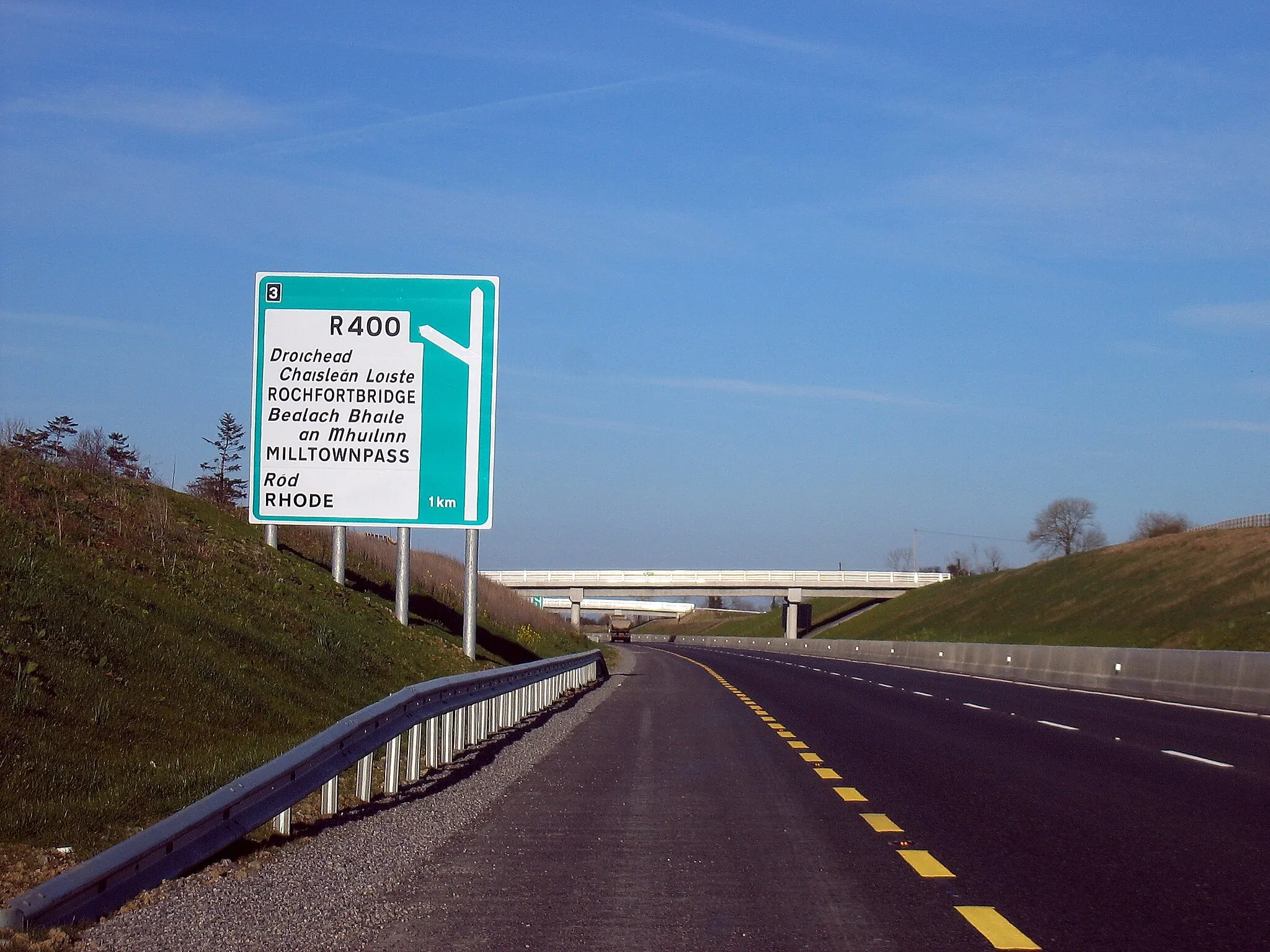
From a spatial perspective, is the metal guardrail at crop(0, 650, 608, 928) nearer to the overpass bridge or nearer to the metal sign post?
the metal sign post

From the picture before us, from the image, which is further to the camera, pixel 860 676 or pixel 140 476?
pixel 860 676

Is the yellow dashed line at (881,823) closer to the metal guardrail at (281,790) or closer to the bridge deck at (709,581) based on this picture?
the metal guardrail at (281,790)

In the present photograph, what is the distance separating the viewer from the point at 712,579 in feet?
368

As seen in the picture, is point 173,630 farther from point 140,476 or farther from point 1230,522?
point 1230,522

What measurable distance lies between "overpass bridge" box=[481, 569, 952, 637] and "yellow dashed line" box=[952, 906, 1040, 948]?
340 feet

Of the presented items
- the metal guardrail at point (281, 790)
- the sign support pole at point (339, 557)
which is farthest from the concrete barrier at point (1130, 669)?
the sign support pole at point (339, 557)

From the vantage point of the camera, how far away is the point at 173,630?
15.3 m

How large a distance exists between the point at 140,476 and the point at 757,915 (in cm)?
2253

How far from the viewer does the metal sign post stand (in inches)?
811

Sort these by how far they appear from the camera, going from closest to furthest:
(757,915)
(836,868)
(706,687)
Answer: (757,915) → (836,868) → (706,687)

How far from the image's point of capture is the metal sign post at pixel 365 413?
67.6 feet

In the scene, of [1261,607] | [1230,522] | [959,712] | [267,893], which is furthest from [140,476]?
[1230,522]

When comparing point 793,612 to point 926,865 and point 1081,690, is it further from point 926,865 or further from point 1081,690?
point 926,865

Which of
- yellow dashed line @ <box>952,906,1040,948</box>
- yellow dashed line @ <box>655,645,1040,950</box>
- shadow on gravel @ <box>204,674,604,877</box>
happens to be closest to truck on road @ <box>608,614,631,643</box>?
shadow on gravel @ <box>204,674,604,877</box>
